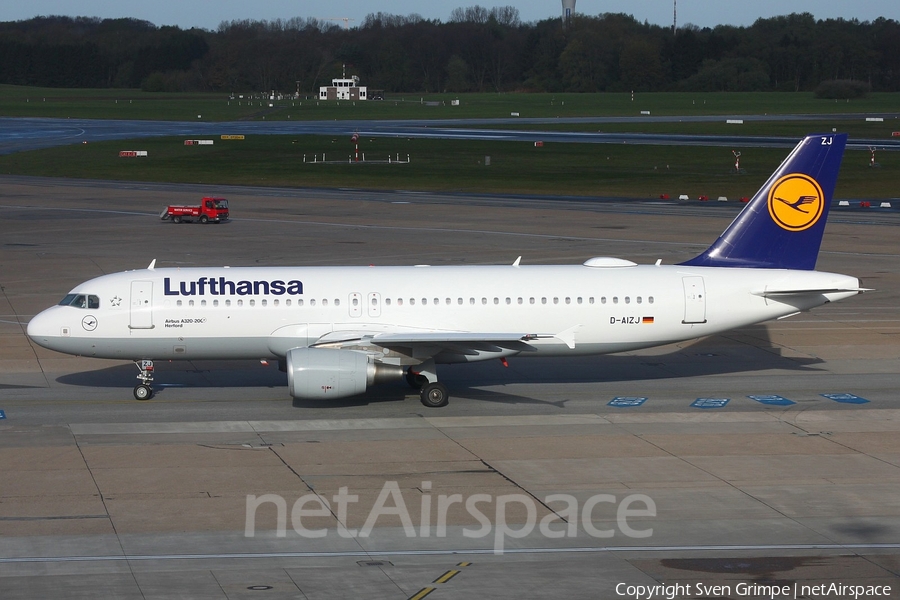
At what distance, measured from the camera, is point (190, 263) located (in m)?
57.5

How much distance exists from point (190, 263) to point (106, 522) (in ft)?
120

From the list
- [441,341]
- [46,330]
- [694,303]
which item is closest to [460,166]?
A: [694,303]

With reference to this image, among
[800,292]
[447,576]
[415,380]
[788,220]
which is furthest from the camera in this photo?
[788,220]

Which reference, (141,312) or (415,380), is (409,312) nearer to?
(415,380)

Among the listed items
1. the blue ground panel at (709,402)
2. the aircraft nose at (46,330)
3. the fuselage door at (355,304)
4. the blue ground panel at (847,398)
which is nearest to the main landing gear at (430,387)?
the fuselage door at (355,304)

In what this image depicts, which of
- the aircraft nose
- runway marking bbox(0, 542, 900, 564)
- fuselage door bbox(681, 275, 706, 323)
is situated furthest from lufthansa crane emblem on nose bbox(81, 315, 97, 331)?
fuselage door bbox(681, 275, 706, 323)

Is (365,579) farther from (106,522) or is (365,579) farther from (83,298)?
(83,298)

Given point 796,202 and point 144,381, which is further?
point 796,202

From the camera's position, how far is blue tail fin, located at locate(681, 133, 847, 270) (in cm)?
3462

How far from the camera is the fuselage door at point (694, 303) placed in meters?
32.9

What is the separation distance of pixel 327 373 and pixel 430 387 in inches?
130

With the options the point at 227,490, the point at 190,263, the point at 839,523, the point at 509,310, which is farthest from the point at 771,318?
the point at 190,263

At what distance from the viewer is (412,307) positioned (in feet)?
106

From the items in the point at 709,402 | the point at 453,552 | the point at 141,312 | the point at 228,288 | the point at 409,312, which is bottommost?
the point at 709,402
